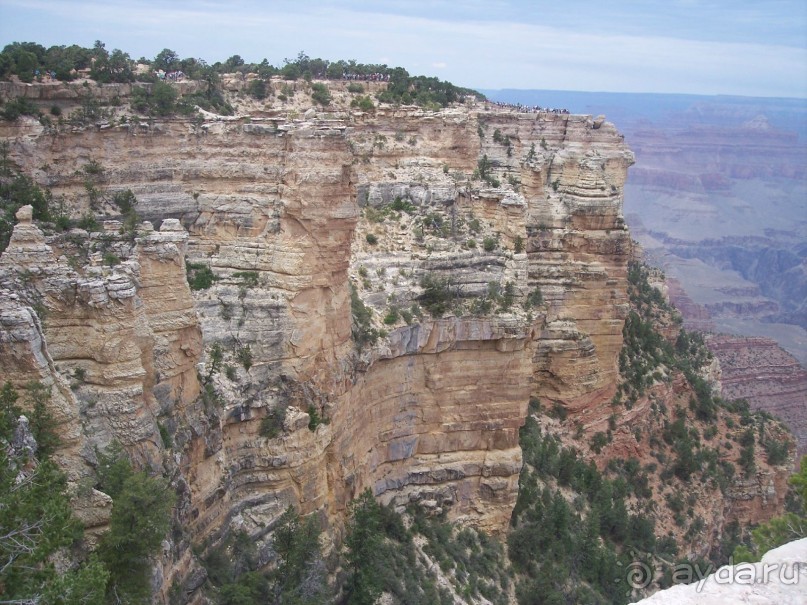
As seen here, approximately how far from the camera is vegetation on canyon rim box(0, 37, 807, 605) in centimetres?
1539

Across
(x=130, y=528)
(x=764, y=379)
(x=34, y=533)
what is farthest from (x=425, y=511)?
(x=764, y=379)

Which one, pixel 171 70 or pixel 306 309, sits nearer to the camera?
pixel 306 309

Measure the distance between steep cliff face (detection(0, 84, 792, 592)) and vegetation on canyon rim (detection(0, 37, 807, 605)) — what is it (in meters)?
0.40

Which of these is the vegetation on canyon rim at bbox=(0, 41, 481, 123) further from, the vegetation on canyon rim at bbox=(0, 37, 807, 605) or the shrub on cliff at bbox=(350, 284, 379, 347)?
the shrub on cliff at bbox=(350, 284, 379, 347)

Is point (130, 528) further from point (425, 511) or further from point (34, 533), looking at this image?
point (425, 511)

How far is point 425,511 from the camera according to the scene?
32.1 m

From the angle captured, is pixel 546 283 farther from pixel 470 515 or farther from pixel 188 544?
pixel 188 544

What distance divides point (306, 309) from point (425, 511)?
33.7ft

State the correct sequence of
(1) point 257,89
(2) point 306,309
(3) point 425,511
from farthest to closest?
(1) point 257,89
(3) point 425,511
(2) point 306,309

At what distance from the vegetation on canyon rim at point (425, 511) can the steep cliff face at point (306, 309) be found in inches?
15.8

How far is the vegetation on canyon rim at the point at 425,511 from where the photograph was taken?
15.4 m

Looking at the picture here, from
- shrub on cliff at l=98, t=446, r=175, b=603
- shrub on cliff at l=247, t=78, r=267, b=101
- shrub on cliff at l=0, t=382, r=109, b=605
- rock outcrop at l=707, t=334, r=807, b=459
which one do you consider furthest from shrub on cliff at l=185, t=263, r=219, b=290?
rock outcrop at l=707, t=334, r=807, b=459

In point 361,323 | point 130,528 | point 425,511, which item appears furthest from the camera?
point 425,511

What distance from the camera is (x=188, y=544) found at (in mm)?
20062
